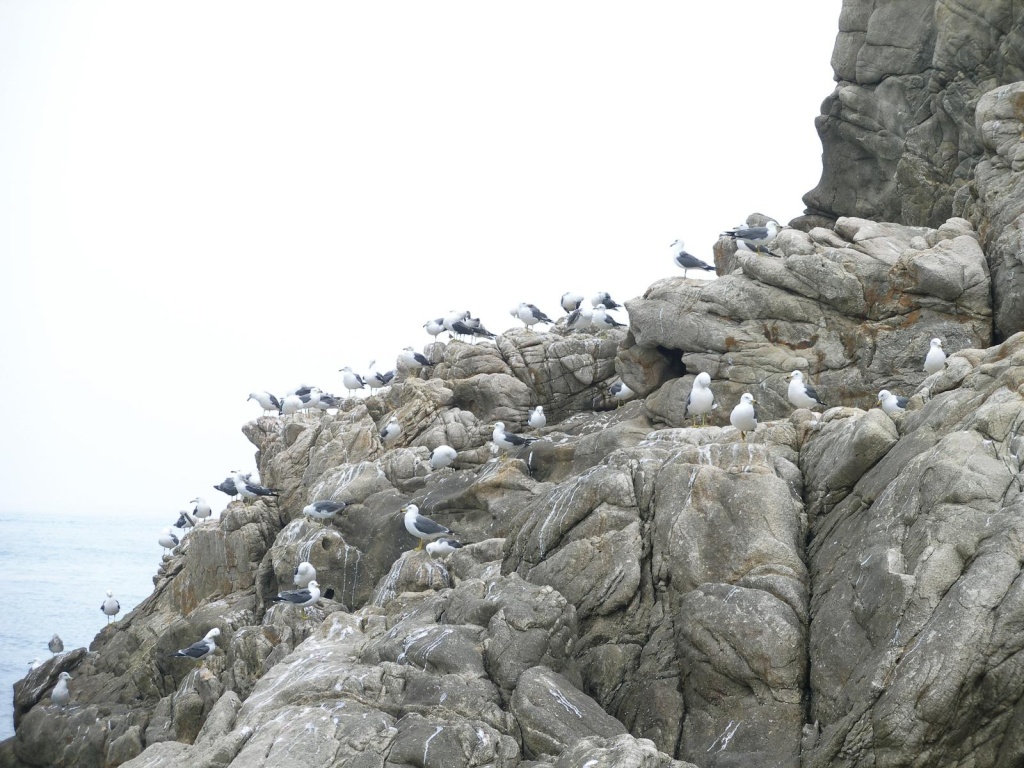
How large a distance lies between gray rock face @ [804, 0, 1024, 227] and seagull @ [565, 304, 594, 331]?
983 centimetres

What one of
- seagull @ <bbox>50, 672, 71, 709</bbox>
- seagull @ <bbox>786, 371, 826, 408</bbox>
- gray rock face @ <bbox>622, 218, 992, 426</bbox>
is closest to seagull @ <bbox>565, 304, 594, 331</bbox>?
gray rock face @ <bbox>622, 218, 992, 426</bbox>

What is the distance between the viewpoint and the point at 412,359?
110ft

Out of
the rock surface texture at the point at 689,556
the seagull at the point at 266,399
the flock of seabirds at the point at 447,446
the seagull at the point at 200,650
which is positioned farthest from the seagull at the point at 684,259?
the seagull at the point at 266,399

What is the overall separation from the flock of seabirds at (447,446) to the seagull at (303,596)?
0.07 feet

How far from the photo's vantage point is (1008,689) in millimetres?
10633

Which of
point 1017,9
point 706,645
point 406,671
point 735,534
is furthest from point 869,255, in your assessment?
point 406,671

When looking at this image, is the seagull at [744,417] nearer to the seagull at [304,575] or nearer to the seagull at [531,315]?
the seagull at [304,575]

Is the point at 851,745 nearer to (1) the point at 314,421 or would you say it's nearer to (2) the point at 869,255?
(2) the point at 869,255

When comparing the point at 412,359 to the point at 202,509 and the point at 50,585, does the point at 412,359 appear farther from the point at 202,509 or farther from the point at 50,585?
the point at 50,585

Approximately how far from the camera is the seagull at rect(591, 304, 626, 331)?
32688 mm

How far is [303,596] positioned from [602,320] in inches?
539

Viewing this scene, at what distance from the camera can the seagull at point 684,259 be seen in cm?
2845

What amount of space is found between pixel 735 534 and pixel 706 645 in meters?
1.82

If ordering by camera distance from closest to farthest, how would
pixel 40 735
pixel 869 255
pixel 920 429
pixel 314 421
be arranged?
1. pixel 920 429
2. pixel 869 255
3. pixel 40 735
4. pixel 314 421
